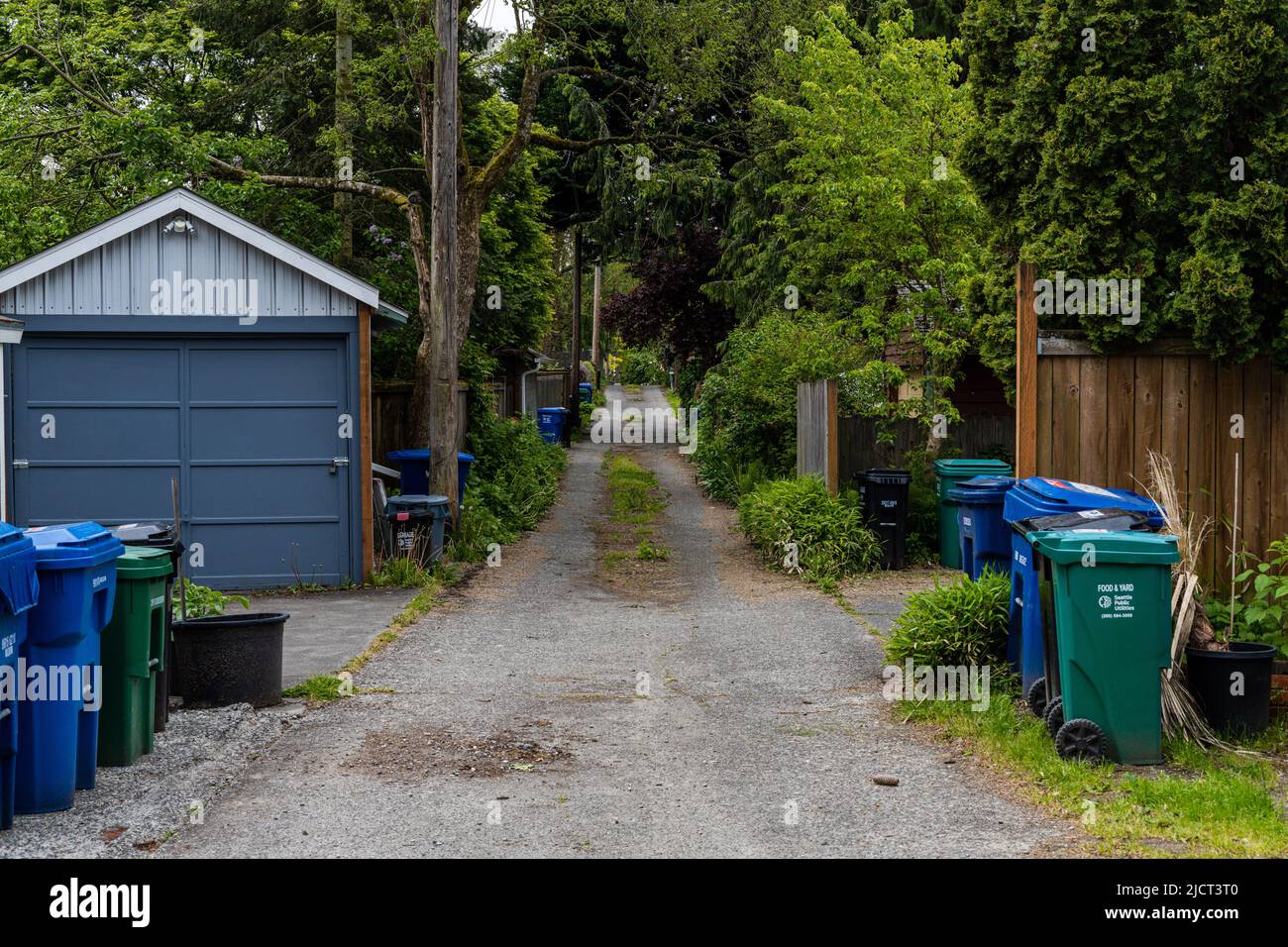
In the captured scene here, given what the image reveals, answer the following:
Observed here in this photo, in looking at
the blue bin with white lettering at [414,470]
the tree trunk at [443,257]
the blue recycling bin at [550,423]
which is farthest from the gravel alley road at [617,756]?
the blue recycling bin at [550,423]

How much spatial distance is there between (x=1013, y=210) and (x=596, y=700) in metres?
5.09

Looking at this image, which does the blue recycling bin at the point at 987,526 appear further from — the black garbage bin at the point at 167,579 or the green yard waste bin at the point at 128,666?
the green yard waste bin at the point at 128,666

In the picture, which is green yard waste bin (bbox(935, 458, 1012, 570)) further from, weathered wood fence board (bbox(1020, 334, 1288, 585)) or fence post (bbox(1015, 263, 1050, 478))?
fence post (bbox(1015, 263, 1050, 478))

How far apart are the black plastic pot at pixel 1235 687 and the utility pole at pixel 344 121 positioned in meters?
13.9

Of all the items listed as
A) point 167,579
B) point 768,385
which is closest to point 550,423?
point 768,385

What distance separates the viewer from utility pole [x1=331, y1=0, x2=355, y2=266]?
17.7 m

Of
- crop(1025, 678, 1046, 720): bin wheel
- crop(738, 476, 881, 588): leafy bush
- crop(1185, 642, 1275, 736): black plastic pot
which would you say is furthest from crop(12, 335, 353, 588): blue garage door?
crop(1185, 642, 1275, 736): black plastic pot

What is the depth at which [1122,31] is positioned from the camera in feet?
28.4

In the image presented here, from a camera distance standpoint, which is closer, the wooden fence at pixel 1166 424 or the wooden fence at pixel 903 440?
the wooden fence at pixel 1166 424

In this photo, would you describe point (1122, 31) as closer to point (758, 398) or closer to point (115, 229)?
point (115, 229)

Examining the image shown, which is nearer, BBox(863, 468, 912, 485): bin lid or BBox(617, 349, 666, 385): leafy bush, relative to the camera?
BBox(863, 468, 912, 485): bin lid

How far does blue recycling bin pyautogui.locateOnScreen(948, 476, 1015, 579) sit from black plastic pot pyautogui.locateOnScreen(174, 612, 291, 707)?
501cm

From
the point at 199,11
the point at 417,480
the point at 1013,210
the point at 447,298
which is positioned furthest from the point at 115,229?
the point at 199,11

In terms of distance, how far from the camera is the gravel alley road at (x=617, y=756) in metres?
5.70
